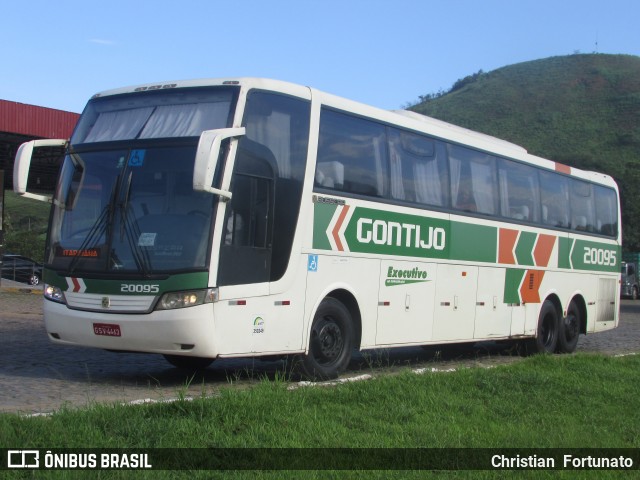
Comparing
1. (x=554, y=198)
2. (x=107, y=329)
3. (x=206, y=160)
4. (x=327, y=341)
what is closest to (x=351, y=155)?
(x=327, y=341)

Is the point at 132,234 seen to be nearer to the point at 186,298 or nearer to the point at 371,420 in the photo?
the point at 186,298

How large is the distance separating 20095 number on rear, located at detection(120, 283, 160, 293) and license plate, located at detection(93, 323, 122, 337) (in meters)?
0.39

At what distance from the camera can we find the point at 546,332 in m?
16.5

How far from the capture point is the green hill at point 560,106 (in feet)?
359

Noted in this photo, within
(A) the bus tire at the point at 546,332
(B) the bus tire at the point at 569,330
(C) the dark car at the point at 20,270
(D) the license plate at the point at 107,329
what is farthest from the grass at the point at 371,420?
(C) the dark car at the point at 20,270

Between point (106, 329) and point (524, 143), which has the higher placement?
point (524, 143)

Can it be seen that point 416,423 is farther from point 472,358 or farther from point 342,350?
point 472,358

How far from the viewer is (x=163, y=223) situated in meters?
9.30

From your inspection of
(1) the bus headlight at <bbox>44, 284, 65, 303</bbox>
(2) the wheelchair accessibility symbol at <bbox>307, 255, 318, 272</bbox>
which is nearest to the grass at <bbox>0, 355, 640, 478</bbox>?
(2) the wheelchair accessibility symbol at <bbox>307, 255, 318, 272</bbox>

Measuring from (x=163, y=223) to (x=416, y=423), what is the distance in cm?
363

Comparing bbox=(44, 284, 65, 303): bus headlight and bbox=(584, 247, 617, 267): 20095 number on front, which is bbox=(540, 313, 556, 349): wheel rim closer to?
bbox=(584, 247, 617, 267): 20095 number on front

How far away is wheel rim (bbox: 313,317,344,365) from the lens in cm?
1048

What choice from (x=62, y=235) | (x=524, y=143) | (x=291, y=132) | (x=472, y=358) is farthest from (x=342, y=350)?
(x=524, y=143)

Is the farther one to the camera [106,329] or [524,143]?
[524,143]
